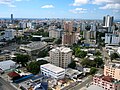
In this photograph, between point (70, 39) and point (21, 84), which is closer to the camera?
point (21, 84)

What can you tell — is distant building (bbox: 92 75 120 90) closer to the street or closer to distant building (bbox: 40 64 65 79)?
the street

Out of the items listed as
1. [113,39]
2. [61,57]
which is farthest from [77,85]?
[113,39]

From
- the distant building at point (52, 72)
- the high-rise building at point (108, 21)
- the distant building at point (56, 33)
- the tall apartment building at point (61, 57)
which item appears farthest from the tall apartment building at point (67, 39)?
the high-rise building at point (108, 21)

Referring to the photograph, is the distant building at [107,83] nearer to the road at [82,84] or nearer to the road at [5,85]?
the road at [82,84]

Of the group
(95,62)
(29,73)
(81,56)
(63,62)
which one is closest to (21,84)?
(29,73)

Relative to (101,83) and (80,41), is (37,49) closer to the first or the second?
(80,41)

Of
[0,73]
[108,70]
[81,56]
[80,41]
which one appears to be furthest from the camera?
[80,41]

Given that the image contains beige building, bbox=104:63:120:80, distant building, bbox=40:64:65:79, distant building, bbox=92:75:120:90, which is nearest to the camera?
distant building, bbox=92:75:120:90

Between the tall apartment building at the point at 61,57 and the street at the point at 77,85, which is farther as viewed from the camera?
the tall apartment building at the point at 61,57

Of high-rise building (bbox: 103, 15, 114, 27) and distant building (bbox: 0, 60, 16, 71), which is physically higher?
high-rise building (bbox: 103, 15, 114, 27)

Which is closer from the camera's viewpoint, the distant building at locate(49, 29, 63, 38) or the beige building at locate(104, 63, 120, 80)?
the beige building at locate(104, 63, 120, 80)

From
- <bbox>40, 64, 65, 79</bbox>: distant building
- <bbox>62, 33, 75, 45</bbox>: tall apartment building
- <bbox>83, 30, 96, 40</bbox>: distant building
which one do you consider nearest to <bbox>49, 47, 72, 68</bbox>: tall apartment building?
<bbox>40, 64, 65, 79</bbox>: distant building
